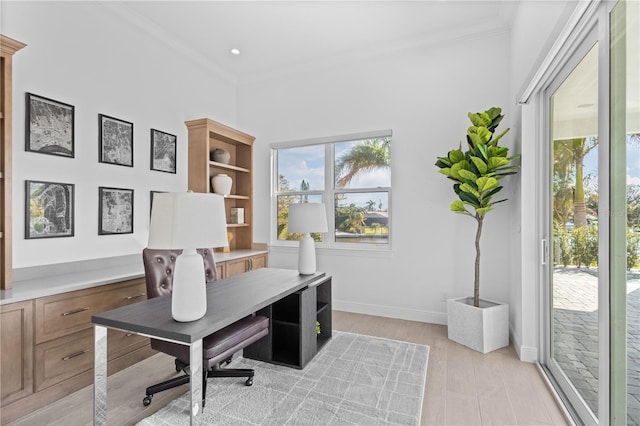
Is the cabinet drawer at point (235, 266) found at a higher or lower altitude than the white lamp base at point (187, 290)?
lower

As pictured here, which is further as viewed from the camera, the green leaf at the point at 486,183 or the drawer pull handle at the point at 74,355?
the green leaf at the point at 486,183

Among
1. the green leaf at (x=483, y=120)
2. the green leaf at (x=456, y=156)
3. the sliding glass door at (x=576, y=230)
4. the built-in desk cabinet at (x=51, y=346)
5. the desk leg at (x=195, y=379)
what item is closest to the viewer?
the desk leg at (x=195, y=379)

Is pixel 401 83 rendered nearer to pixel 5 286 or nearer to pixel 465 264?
pixel 465 264

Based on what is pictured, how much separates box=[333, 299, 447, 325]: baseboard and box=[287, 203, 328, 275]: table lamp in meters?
1.35

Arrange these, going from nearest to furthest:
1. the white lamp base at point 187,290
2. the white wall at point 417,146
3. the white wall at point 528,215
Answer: the white lamp base at point 187,290, the white wall at point 528,215, the white wall at point 417,146

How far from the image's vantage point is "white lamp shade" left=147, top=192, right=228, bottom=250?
1.38 m

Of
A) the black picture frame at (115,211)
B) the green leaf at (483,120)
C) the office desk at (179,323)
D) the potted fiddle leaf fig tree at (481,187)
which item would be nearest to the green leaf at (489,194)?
the potted fiddle leaf fig tree at (481,187)

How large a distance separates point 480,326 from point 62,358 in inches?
122

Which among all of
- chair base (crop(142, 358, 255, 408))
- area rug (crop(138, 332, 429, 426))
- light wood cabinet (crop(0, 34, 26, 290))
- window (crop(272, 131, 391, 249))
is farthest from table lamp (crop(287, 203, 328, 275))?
light wood cabinet (crop(0, 34, 26, 290))

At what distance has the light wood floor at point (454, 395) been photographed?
1.78 meters

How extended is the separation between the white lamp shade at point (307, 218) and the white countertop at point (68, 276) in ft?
4.16

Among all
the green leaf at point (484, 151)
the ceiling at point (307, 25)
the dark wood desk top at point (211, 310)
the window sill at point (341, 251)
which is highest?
the ceiling at point (307, 25)

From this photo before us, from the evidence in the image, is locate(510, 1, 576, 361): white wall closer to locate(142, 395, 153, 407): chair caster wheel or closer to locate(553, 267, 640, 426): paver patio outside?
locate(553, 267, 640, 426): paver patio outside

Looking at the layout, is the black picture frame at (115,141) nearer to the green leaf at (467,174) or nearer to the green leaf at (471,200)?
the green leaf at (467,174)
